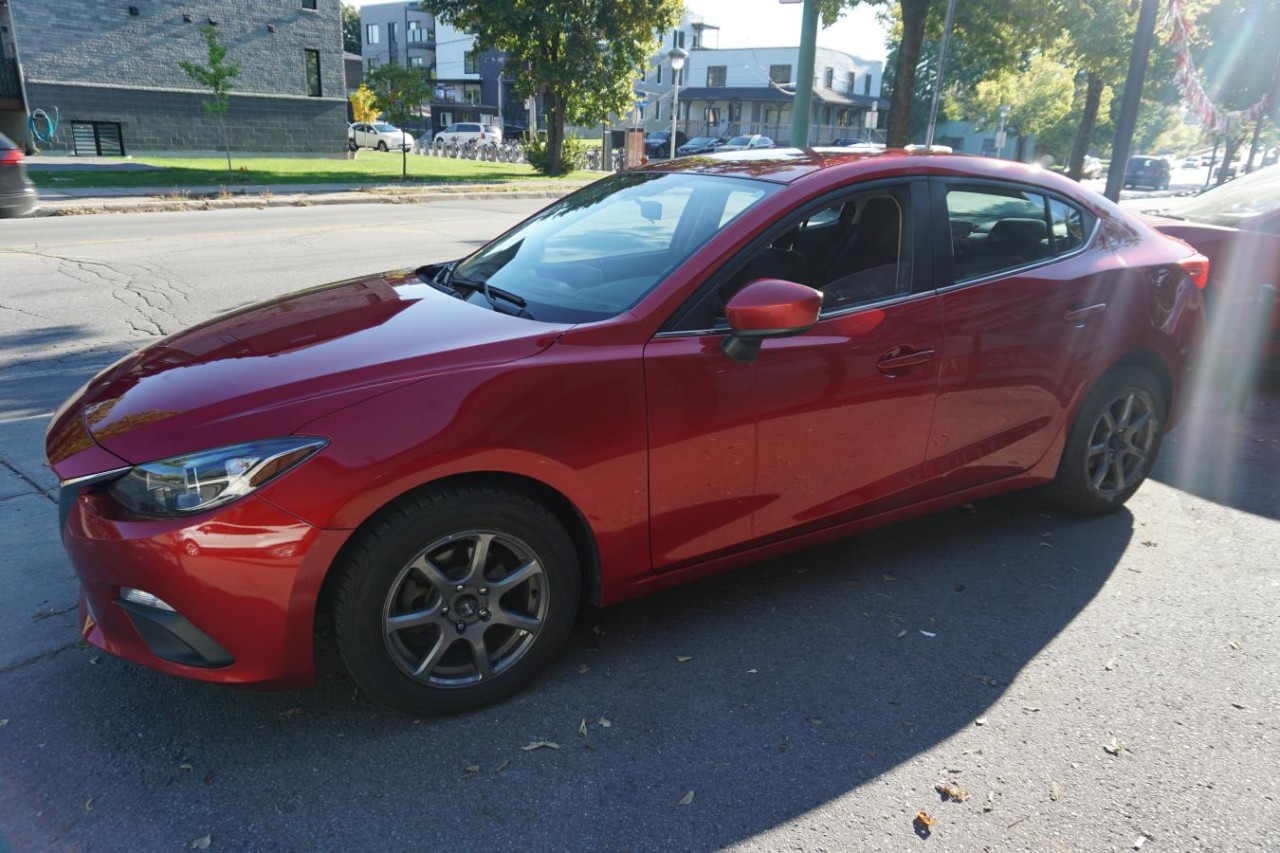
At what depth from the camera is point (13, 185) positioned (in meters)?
13.3

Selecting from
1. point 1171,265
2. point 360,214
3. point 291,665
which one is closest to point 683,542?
point 291,665

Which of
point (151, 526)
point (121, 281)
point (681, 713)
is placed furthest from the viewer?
point (121, 281)

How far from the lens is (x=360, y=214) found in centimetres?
1653

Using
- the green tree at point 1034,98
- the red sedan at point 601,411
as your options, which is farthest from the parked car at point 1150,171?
the red sedan at point 601,411

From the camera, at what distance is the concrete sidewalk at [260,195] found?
15789mm

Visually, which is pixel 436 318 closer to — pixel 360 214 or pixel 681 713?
pixel 681 713

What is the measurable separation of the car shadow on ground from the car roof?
1.64 m

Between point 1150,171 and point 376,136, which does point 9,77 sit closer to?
point 376,136

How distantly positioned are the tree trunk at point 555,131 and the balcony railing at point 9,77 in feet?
49.5

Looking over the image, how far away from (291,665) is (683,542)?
1287 mm

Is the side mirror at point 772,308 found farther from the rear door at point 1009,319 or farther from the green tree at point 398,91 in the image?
the green tree at point 398,91

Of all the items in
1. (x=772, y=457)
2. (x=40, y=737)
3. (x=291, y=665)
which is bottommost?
(x=40, y=737)

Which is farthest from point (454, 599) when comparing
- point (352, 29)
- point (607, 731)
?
point (352, 29)

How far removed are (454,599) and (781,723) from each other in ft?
3.54
